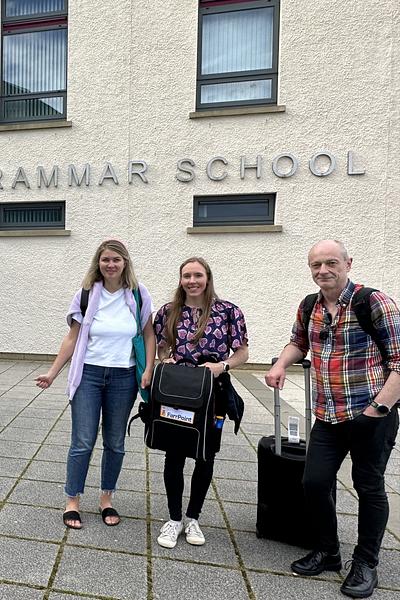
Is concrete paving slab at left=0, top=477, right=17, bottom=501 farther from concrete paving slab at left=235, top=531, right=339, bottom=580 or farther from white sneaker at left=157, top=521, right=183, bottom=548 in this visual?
concrete paving slab at left=235, top=531, right=339, bottom=580

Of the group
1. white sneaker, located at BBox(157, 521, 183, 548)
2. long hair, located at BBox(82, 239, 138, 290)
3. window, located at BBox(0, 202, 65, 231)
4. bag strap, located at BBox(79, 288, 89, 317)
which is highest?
window, located at BBox(0, 202, 65, 231)

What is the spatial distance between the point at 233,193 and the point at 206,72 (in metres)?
2.35

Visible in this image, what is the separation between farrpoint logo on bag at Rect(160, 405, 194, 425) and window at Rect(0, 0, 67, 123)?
7.80 meters

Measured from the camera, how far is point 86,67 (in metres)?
8.13

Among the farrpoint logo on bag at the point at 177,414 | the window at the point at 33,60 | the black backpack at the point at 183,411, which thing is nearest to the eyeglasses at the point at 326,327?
the black backpack at the point at 183,411

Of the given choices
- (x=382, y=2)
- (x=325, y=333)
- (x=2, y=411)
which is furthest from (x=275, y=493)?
(x=382, y=2)

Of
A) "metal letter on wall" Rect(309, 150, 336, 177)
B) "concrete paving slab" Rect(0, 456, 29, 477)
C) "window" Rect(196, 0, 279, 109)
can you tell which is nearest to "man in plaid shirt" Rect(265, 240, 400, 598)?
"concrete paving slab" Rect(0, 456, 29, 477)

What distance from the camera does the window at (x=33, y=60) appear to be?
339 inches

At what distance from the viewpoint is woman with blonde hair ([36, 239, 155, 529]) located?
103 inches

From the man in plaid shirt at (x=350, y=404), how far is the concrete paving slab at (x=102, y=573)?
80 centimetres

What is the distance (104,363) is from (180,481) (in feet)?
2.63

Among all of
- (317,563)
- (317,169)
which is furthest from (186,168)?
(317,563)

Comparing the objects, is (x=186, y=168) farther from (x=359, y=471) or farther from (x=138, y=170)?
(x=359, y=471)

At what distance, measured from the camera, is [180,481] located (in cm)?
255
